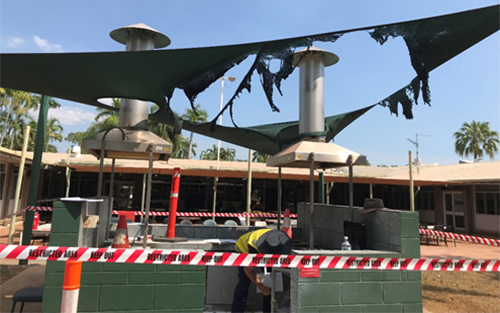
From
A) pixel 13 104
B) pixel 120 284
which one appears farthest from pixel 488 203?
pixel 13 104

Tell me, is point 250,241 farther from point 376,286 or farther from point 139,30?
point 139,30

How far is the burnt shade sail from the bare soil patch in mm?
3611

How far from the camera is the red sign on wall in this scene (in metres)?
3.53

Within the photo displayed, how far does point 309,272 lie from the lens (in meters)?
3.55

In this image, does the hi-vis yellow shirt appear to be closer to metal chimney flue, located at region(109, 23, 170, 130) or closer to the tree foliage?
metal chimney flue, located at region(109, 23, 170, 130)

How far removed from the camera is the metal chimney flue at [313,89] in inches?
226

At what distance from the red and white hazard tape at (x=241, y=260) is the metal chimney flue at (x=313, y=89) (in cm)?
264

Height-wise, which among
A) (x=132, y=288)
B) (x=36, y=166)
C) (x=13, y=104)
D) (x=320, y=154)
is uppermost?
(x=13, y=104)

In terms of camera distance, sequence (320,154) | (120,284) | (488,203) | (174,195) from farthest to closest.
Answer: (488,203)
(320,154)
(174,195)
(120,284)

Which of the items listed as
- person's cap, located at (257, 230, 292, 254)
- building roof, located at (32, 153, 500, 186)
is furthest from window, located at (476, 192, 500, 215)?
person's cap, located at (257, 230, 292, 254)

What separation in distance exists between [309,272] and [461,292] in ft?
16.2

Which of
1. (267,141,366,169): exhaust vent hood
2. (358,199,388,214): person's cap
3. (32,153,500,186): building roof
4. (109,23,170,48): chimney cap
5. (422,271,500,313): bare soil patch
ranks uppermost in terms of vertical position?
(109,23,170,48): chimney cap

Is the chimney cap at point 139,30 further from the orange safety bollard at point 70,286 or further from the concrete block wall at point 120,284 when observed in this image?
the orange safety bollard at point 70,286

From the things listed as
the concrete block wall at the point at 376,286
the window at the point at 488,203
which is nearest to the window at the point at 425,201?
the window at the point at 488,203
